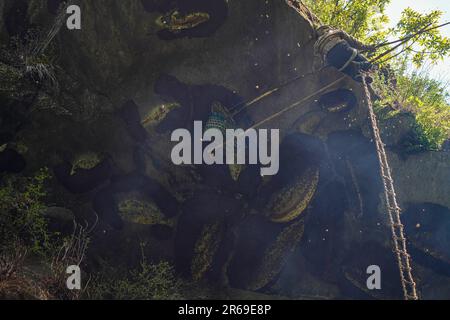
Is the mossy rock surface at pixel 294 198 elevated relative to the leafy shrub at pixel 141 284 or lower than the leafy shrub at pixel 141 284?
elevated

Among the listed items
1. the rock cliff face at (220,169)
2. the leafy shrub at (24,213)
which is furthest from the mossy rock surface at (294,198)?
the leafy shrub at (24,213)

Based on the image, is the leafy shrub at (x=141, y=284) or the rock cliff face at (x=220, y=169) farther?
the rock cliff face at (x=220, y=169)

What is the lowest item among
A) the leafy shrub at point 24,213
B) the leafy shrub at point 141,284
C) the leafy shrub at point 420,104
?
the leafy shrub at point 141,284

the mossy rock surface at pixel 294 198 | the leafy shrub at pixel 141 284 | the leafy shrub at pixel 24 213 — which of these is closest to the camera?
the leafy shrub at pixel 24 213

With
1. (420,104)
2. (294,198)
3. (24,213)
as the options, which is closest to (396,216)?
(294,198)

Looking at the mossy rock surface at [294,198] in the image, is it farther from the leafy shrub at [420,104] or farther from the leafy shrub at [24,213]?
the leafy shrub at [24,213]

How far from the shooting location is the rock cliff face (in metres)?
7.01

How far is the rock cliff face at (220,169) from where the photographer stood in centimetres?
701

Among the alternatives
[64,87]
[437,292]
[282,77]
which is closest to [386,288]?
[437,292]

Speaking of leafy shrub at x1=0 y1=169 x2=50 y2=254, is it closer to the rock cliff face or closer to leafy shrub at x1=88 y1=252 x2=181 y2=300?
the rock cliff face

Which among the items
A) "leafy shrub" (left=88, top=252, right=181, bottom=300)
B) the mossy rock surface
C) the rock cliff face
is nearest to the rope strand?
the rock cliff face

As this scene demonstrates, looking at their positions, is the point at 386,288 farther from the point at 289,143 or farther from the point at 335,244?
the point at 289,143

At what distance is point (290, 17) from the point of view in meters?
7.18

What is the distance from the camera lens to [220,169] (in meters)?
7.40
